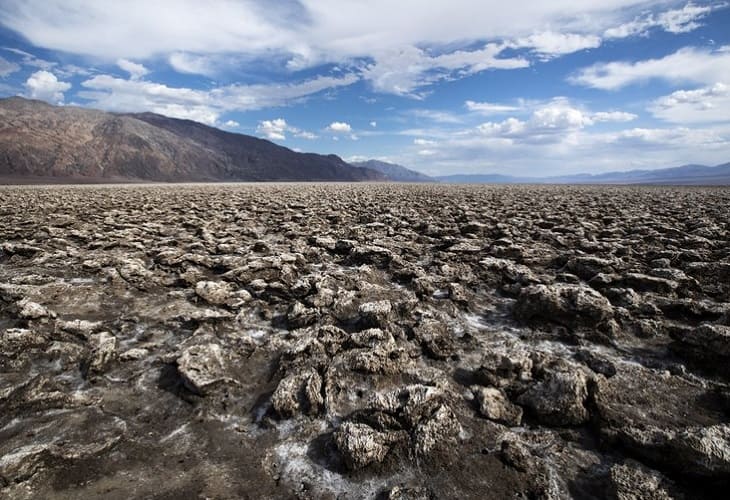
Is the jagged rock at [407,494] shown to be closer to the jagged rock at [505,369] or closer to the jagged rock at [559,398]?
the jagged rock at [559,398]

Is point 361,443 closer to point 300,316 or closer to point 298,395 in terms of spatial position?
point 298,395

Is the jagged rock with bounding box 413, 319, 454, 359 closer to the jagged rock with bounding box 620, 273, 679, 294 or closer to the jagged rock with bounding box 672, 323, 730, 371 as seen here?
the jagged rock with bounding box 672, 323, 730, 371

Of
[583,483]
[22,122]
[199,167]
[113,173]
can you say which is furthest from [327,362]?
[199,167]

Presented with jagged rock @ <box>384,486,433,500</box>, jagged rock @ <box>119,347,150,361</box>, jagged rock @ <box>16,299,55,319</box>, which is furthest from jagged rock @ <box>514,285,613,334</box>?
jagged rock @ <box>16,299,55,319</box>

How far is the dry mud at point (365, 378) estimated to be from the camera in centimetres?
207

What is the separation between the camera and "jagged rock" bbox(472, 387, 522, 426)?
2.46 m

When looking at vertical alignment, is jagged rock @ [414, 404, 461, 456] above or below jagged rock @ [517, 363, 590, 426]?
below

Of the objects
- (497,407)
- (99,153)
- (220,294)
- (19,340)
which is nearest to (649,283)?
(497,407)

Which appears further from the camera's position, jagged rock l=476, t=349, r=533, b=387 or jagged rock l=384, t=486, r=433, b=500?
jagged rock l=476, t=349, r=533, b=387

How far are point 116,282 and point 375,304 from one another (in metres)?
3.29

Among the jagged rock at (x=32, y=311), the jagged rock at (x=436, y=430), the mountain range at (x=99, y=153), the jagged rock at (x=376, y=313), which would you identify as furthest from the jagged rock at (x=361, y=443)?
the mountain range at (x=99, y=153)

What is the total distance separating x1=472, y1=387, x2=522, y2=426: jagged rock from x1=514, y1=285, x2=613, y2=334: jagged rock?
4.46 ft

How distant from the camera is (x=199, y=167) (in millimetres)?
149250

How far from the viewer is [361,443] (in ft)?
7.14
